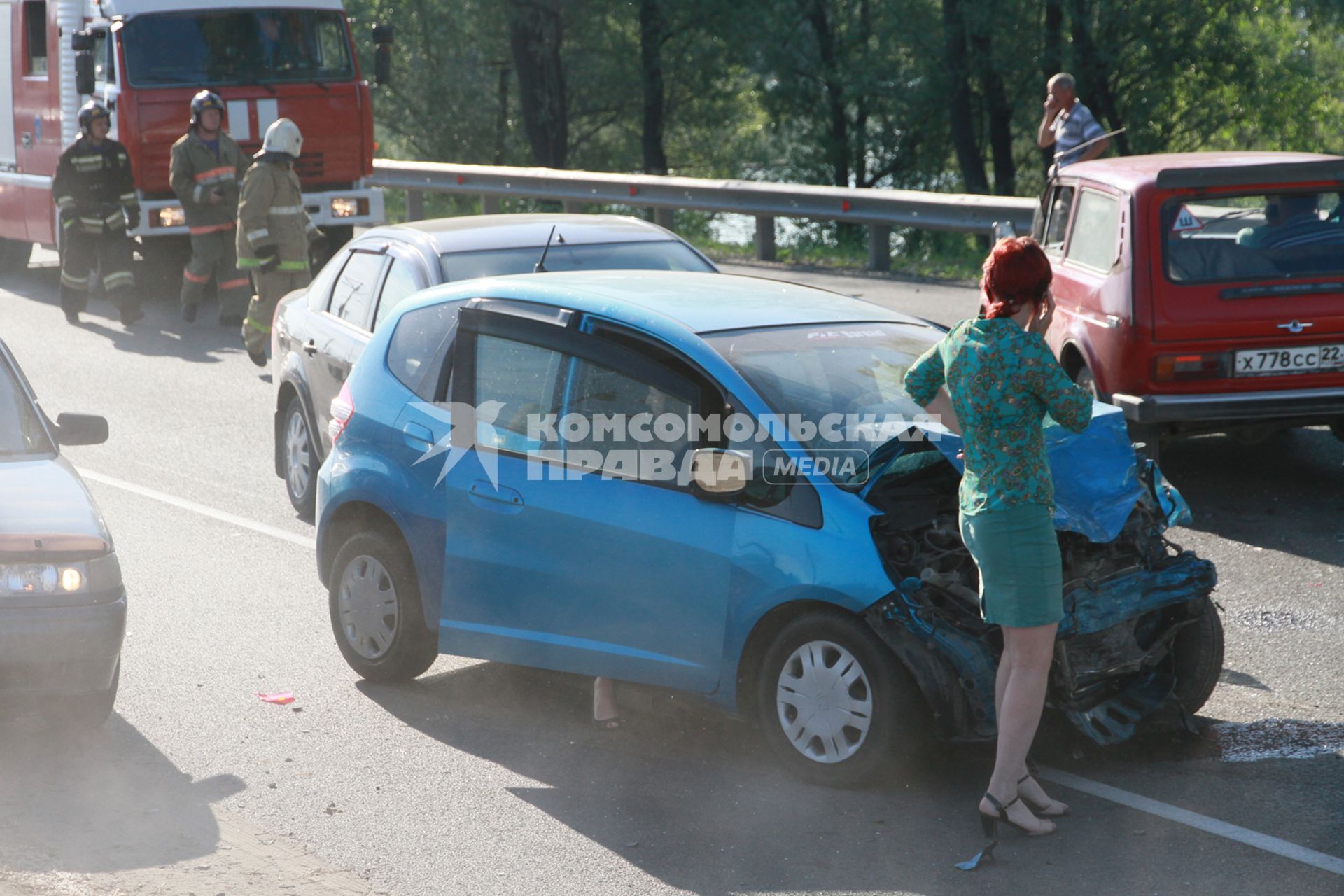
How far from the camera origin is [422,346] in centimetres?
645

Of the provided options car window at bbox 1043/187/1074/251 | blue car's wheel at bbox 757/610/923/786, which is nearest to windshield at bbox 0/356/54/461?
blue car's wheel at bbox 757/610/923/786

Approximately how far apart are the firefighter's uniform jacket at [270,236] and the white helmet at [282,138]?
0.21ft

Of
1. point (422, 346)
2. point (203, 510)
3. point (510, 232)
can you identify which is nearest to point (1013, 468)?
point (422, 346)

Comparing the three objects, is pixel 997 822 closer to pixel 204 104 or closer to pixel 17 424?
pixel 17 424

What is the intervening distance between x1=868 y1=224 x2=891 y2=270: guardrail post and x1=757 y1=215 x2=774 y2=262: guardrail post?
6.03ft

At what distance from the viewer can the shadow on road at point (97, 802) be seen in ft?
15.9

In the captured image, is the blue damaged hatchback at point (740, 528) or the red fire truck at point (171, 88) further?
the red fire truck at point (171, 88)

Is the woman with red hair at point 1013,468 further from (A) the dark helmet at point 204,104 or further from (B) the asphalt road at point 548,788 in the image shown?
(A) the dark helmet at point 204,104

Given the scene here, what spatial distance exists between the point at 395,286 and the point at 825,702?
4279 mm

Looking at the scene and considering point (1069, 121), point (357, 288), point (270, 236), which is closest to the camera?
point (357, 288)

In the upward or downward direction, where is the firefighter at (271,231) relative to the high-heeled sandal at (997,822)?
upward

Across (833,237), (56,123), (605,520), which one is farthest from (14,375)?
(833,237)

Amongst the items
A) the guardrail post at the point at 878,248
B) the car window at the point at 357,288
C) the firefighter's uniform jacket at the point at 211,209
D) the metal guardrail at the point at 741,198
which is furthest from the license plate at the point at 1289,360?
the firefighter's uniform jacket at the point at 211,209

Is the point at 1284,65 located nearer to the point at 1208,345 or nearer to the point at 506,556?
the point at 1208,345
